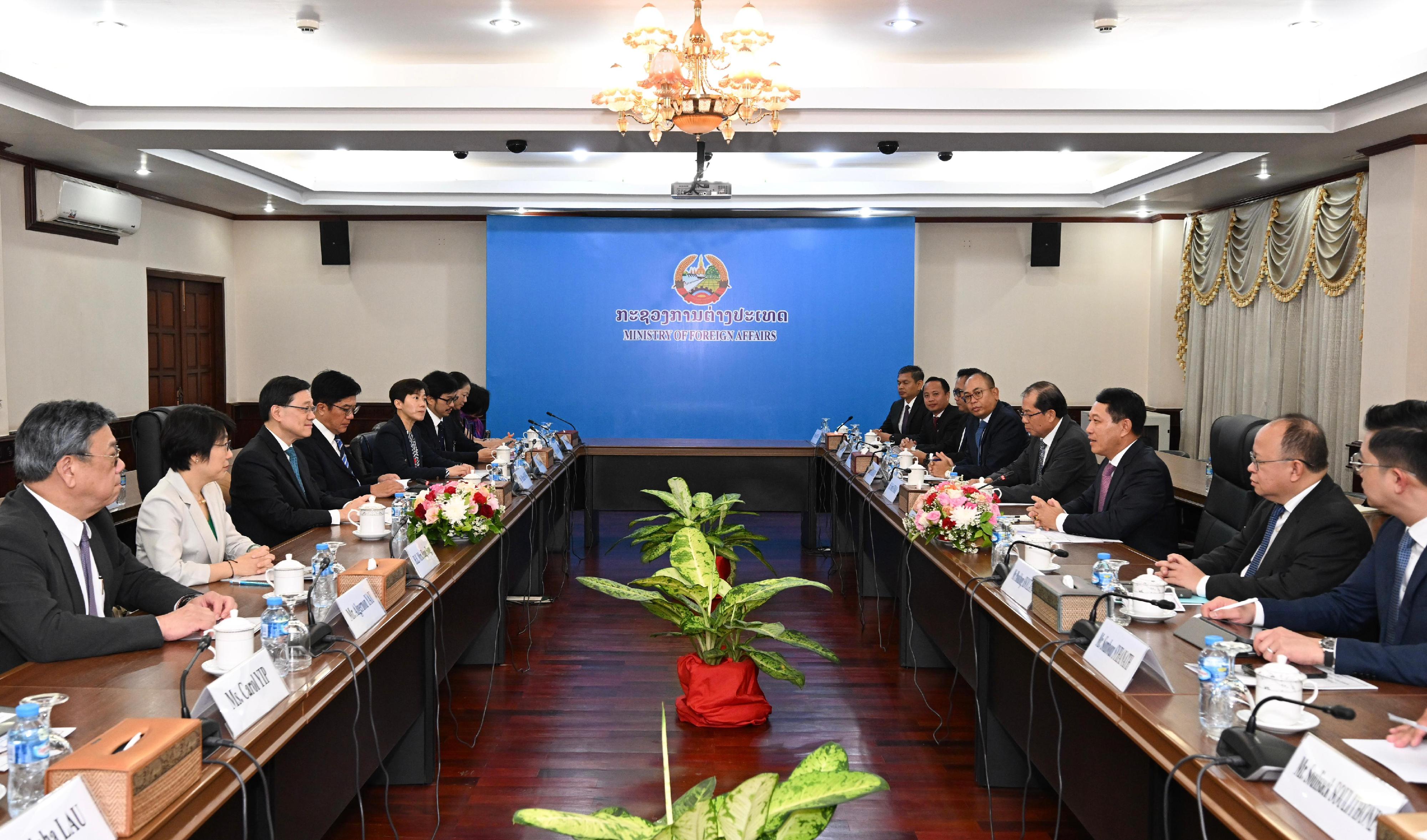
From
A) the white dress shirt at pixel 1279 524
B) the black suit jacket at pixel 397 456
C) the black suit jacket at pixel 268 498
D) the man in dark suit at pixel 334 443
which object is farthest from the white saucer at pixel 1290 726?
the black suit jacket at pixel 397 456

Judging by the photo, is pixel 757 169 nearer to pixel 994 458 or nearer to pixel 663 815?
pixel 994 458

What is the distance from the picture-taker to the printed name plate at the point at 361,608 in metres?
2.41

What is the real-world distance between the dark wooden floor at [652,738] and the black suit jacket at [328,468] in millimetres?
1052

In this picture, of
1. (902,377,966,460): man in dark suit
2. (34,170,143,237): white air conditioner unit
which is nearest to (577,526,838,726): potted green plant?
(902,377,966,460): man in dark suit

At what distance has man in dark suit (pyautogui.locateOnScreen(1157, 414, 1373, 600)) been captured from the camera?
8.87ft

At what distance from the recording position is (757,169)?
895 cm

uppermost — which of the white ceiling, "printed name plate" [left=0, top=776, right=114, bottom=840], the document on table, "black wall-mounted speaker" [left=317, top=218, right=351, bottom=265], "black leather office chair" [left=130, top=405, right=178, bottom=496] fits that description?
the white ceiling

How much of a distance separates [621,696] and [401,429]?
233 cm

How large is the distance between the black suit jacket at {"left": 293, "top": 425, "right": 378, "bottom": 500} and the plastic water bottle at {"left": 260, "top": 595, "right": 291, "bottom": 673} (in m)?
2.65

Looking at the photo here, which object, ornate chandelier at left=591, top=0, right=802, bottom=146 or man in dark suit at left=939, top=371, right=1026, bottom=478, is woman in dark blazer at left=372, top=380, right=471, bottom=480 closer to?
ornate chandelier at left=591, top=0, right=802, bottom=146

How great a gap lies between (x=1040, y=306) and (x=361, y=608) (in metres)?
8.51

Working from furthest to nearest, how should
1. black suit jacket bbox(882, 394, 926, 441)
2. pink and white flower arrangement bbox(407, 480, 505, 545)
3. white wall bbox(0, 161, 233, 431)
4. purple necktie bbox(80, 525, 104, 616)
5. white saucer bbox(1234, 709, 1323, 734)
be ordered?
black suit jacket bbox(882, 394, 926, 441) < white wall bbox(0, 161, 233, 431) < pink and white flower arrangement bbox(407, 480, 505, 545) < purple necktie bbox(80, 525, 104, 616) < white saucer bbox(1234, 709, 1323, 734)

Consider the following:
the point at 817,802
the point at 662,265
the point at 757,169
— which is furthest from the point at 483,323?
the point at 817,802

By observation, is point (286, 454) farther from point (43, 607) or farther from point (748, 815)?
point (748, 815)
